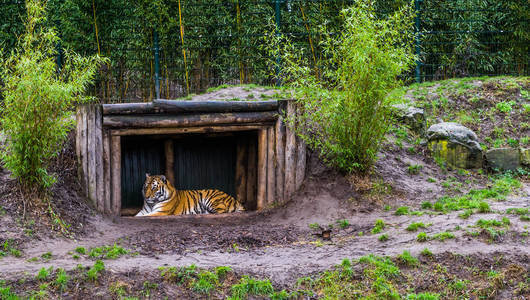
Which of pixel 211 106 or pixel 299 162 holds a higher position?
pixel 211 106

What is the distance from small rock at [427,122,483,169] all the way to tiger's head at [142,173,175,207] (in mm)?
4251

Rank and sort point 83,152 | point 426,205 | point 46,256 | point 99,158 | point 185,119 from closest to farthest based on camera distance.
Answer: point 46,256, point 426,205, point 83,152, point 99,158, point 185,119

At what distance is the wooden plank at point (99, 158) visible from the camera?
7.80 m

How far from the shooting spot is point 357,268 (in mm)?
5680

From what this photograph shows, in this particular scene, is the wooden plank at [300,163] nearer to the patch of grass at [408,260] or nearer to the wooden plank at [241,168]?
the wooden plank at [241,168]

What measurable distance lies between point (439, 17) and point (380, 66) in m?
5.79

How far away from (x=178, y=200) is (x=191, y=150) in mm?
1226

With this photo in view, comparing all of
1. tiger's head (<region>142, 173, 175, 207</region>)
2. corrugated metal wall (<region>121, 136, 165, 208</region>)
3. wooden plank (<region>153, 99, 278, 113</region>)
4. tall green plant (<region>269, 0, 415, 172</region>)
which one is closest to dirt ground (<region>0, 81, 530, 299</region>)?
tall green plant (<region>269, 0, 415, 172</region>)

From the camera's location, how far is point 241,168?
10.0m

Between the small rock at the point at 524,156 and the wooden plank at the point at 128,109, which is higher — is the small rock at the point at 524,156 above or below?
below

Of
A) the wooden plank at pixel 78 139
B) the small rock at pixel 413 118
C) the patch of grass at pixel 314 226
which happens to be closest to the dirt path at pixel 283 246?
the patch of grass at pixel 314 226

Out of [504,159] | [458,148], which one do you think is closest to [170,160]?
[458,148]

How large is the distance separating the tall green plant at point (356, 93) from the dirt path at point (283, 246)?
1.08m

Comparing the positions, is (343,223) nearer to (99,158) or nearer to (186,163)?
(99,158)
